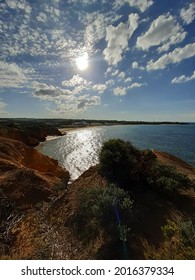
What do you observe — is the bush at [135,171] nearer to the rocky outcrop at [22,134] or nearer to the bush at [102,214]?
the bush at [102,214]

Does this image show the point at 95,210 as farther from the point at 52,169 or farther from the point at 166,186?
the point at 52,169

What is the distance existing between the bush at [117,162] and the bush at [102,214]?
1.65m

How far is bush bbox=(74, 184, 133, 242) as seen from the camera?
732cm

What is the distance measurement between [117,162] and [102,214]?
3504mm

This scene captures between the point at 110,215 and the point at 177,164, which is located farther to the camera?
the point at 177,164

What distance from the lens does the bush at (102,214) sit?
7324mm

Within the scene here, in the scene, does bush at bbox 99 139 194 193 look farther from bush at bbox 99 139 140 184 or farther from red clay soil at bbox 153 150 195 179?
red clay soil at bbox 153 150 195 179

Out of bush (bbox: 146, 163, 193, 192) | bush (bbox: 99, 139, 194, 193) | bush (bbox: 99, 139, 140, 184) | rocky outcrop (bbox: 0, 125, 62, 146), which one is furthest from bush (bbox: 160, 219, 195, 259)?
rocky outcrop (bbox: 0, 125, 62, 146)

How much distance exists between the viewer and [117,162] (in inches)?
428

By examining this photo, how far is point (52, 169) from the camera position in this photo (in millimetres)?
29641

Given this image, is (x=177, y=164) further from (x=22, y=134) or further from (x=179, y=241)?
(x=22, y=134)

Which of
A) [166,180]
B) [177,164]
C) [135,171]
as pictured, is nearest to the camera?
[166,180]

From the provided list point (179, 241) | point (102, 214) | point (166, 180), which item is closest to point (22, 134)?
point (166, 180)
